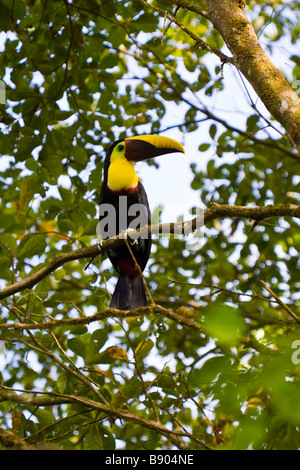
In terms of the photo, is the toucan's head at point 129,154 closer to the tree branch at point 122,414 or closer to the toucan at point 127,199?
the toucan at point 127,199

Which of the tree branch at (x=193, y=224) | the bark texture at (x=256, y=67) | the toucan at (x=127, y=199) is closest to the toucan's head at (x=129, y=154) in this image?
the toucan at (x=127, y=199)

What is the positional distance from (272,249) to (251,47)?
8.11 ft

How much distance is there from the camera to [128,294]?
373 centimetres

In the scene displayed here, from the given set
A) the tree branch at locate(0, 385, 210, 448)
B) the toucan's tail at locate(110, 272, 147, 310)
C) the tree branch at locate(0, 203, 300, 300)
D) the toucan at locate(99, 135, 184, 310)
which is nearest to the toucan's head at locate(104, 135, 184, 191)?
the toucan at locate(99, 135, 184, 310)

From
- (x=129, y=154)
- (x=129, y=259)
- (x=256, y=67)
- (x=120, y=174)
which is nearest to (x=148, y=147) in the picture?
(x=129, y=154)

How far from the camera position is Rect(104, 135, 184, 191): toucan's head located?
393 cm

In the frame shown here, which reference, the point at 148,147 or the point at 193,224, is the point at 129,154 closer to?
the point at 148,147

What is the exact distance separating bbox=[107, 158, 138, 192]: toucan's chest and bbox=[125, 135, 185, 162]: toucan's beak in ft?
0.31

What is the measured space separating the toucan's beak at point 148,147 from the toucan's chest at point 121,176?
0.09m

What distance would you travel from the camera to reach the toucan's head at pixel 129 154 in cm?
393

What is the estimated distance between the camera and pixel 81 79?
11.5 ft

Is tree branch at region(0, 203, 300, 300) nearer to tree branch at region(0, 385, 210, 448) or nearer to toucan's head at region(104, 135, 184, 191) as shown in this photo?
tree branch at region(0, 385, 210, 448)

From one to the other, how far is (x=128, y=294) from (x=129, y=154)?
3.87ft
